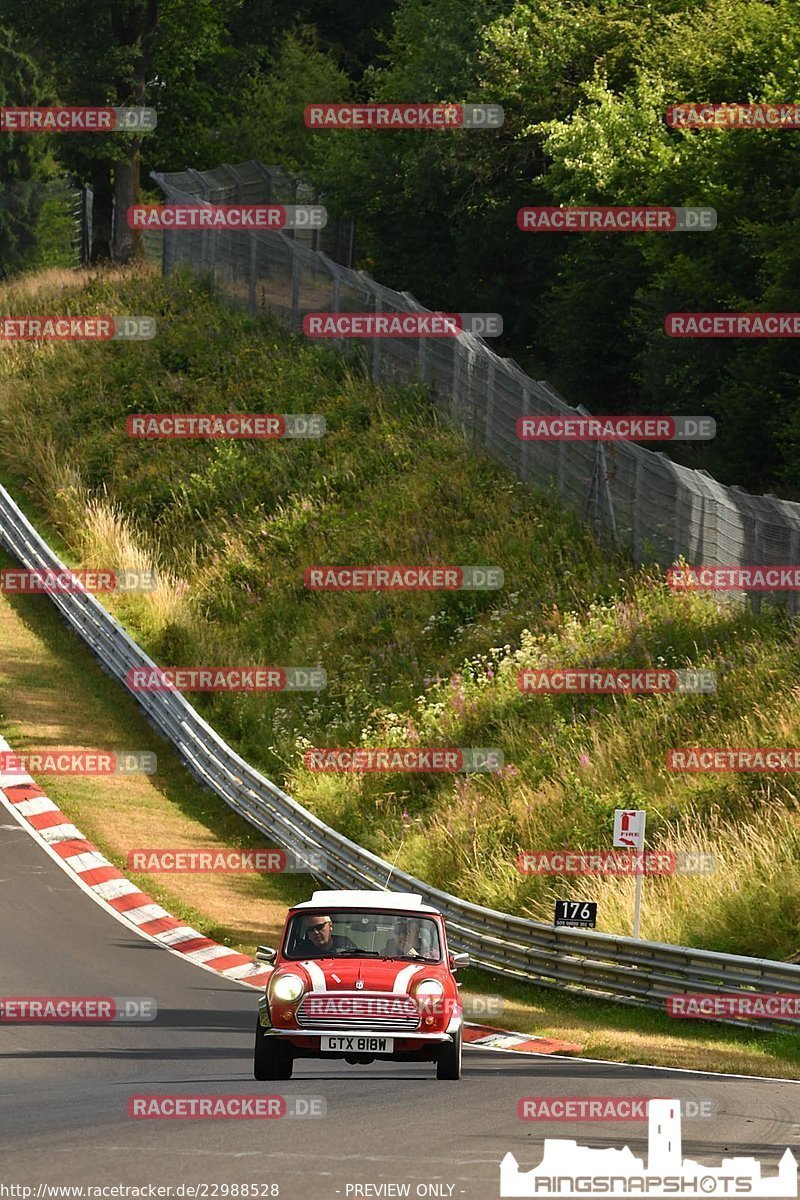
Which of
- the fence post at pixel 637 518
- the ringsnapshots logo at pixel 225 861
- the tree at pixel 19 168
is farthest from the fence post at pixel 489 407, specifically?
the tree at pixel 19 168

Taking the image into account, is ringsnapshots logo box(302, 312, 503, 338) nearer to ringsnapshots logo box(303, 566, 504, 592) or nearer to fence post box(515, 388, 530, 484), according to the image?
fence post box(515, 388, 530, 484)

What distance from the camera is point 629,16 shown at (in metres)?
41.5

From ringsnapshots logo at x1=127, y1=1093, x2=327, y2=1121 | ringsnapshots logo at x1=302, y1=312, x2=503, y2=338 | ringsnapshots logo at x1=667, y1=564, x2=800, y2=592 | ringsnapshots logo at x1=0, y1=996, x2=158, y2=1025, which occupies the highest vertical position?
ringsnapshots logo at x1=302, y1=312, x2=503, y2=338

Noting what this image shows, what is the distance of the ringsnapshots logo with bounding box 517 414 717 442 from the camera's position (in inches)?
1192

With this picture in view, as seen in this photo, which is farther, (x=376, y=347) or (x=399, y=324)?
(x=376, y=347)

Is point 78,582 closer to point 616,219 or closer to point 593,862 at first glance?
point 616,219

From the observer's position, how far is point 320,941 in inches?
521

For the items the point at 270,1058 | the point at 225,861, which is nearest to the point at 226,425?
the point at 225,861

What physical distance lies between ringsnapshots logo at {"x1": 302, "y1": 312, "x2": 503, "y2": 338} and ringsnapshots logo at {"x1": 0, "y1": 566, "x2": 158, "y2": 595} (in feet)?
26.7

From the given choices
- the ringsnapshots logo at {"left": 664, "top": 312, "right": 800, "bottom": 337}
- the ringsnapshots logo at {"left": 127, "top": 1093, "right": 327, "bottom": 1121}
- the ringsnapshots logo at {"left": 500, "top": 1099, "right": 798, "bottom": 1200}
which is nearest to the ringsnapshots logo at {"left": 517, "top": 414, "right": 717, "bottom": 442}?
the ringsnapshots logo at {"left": 664, "top": 312, "right": 800, "bottom": 337}

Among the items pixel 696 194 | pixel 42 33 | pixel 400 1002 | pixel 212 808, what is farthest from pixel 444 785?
pixel 42 33

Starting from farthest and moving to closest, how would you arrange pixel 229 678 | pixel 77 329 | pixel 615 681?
1. pixel 77 329
2. pixel 229 678
3. pixel 615 681

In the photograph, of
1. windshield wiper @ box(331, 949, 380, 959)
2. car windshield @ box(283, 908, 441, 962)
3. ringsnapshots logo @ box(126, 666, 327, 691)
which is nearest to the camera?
windshield wiper @ box(331, 949, 380, 959)

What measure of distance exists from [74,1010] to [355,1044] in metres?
5.08
